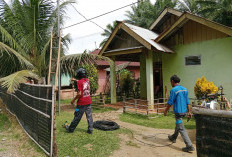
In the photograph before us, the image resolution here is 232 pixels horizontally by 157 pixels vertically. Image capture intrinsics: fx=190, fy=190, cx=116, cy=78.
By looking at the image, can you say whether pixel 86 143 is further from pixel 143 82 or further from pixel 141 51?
pixel 143 82

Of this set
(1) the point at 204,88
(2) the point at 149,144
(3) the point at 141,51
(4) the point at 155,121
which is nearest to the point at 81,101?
(2) the point at 149,144

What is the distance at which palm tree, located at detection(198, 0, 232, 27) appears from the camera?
21.5 meters

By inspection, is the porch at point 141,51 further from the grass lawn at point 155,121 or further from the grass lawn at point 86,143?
the grass lawn at point 86,143

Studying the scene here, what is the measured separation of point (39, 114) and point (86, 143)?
1.37 m

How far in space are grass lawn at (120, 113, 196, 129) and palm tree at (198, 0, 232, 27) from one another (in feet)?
61.1

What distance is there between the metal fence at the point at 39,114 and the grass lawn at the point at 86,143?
44cm

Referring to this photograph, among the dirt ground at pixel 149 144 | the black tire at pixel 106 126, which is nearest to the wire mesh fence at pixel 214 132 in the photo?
the dirt ground at pixel 149 144

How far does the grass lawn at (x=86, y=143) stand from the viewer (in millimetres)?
4289

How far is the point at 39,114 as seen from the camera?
468 centimetres

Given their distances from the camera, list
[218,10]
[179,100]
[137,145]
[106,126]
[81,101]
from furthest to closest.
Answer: [218,10]
[106,126]
[81,101]
[137,145]
[179,100]

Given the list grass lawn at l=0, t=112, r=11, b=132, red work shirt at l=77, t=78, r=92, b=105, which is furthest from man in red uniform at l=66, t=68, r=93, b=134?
grass lawn at l=0, t=112, r=11, b=132

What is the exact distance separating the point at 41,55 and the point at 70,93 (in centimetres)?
906

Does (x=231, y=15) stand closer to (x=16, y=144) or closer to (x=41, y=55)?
(x=41, y=55)

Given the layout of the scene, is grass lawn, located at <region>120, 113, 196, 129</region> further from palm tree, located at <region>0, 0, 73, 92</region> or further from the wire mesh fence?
palm tree, located at <region>0, 0, 73, 92</region>
